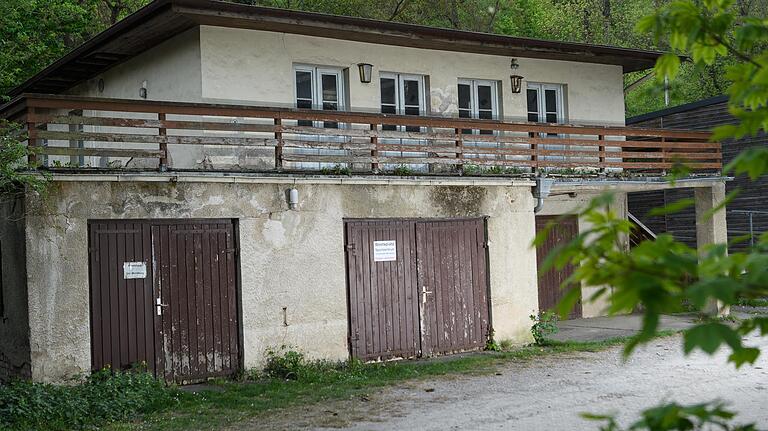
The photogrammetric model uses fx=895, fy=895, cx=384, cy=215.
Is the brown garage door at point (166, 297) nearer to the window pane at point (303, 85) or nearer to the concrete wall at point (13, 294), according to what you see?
the concrete wall at point (13, 294)

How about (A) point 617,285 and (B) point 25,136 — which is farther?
(B) point 25,136

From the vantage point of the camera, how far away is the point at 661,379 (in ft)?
40.7

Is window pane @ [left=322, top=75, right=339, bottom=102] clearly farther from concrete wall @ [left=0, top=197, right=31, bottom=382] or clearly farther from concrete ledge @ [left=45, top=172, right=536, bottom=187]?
concrete wall @ [left=0, top=197, right=31, bottom=382]

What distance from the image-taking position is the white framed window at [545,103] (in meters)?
19.4

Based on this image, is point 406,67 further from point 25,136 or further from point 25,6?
point 25,6

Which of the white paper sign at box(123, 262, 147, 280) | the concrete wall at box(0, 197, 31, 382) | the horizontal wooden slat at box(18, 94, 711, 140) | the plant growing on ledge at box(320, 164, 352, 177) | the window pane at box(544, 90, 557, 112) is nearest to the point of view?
the concrete wall at box(0, 197, 31, 382)

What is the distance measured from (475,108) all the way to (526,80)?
4.78 feet

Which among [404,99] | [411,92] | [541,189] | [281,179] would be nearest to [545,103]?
[411,92]

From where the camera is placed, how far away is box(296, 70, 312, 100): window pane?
52.7 feet

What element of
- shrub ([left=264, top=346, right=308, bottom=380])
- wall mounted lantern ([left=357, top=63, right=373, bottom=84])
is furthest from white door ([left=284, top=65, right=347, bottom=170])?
shrub ([left=264, top=346, right=308, bottom=380])

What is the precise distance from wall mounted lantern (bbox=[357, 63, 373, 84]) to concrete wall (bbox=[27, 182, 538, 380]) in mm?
2671

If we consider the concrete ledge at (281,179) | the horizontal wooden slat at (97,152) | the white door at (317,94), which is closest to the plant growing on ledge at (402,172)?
the concrete ledge at (281,179)

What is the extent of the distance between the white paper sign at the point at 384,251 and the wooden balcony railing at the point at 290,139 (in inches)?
49.5

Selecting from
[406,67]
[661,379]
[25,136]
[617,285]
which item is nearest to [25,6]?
[406,67]
